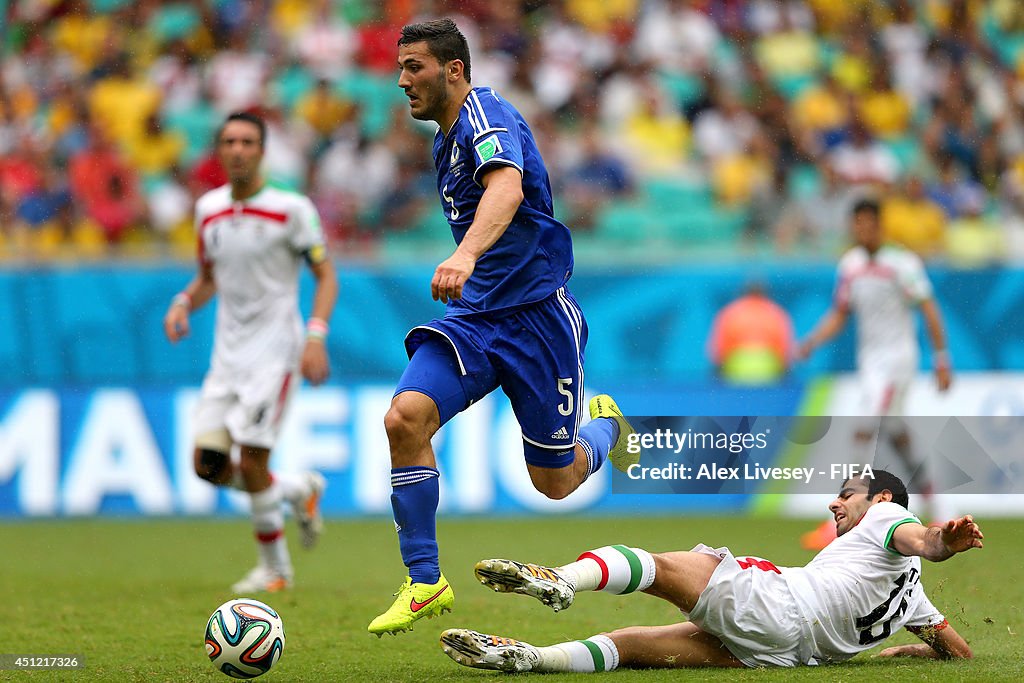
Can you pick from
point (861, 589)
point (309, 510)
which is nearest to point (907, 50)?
point (309, 510)

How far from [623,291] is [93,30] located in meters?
8.20

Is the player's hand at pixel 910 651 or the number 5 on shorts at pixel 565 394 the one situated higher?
the number 5 on shorts at pixel 565 394

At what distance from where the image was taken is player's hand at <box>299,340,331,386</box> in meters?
8.37

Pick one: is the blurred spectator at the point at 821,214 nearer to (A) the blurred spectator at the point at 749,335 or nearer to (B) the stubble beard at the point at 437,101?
(A) the blurred spectator at the point at 749,335

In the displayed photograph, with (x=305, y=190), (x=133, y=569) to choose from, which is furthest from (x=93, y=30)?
(x=133, y=569)

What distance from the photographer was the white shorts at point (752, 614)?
Result: 213 inches

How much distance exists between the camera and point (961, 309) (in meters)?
14.1

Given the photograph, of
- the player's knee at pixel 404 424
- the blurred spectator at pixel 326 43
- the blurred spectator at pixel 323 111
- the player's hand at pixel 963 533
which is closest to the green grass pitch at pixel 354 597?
the player's hand at pixel 963 533

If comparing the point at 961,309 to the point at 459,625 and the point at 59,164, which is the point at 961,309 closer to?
the point at 459,625

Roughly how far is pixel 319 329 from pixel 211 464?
42.5 inches

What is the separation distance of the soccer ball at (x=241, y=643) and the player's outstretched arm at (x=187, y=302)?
11.6 feet

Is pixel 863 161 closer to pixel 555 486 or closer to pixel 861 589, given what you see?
pixel 555 486

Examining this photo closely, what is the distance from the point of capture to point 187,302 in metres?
9.10

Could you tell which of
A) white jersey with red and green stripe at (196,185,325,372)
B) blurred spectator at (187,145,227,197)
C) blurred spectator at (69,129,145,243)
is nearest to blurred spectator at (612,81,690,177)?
blurred spectator at (187,145,227,197)
